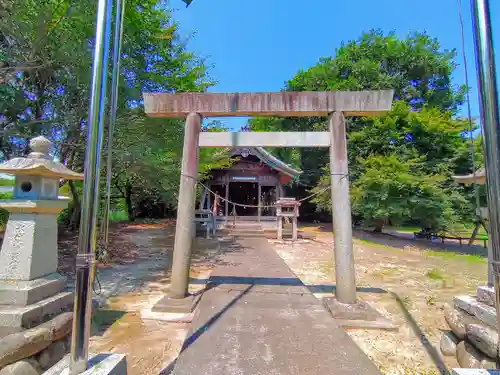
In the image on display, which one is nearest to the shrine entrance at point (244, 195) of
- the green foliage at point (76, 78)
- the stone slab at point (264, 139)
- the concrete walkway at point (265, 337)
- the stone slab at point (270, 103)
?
the green foliage at point (76, 78)

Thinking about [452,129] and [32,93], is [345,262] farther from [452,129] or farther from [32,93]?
[452,129]

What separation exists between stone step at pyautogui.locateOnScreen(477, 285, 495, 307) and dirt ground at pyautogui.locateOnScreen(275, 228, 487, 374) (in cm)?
77

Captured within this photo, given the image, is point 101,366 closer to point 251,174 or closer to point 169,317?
point 169,317

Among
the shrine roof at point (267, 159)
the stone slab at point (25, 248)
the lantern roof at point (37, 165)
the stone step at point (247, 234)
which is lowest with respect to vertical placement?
the stone step at point (247, 234)

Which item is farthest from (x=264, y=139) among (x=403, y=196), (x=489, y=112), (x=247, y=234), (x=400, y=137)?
(x=400, y=137)

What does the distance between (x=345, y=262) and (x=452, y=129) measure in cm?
1562

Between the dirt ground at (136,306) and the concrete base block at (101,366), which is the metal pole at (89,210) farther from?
the dirt ground at (136,306)

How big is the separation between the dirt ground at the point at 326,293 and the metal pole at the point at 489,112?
2139 mm

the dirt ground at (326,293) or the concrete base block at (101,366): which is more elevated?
the concrete base block at (101,366)

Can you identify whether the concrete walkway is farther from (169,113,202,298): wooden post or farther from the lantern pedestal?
the lantern pedestal

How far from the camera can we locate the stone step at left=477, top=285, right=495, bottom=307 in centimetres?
286

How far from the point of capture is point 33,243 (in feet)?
8.99

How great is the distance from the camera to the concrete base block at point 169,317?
383cm

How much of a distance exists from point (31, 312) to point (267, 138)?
12.1 feet
